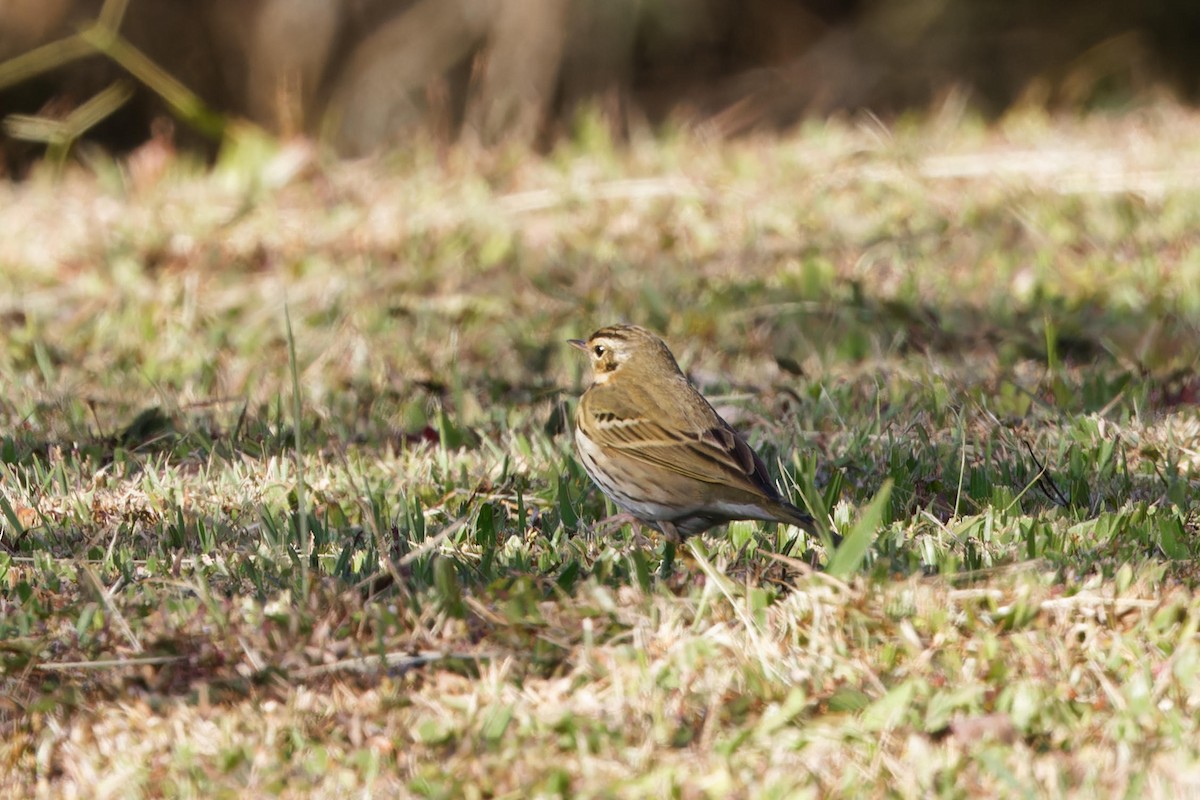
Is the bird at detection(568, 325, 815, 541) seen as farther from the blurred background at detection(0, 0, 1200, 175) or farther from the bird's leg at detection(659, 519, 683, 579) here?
the blurred background at detection(0, 0, 1200, 175)

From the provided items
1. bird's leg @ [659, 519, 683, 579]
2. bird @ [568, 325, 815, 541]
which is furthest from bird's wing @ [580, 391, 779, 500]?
bird's leg @ [659, 519, 683, 579]

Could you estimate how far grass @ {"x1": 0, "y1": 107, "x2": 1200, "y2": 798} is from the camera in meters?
3.50

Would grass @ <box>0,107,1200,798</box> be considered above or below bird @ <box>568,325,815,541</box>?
below

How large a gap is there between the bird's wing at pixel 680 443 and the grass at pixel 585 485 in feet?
0.69

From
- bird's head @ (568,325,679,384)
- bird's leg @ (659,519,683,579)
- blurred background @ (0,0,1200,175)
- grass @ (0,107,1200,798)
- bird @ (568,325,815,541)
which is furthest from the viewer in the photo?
blurred background @ (0,0,1200,175)

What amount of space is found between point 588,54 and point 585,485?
14.3 m

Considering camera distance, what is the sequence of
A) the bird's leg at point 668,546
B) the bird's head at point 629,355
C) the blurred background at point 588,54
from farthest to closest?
the blurred background at point 588,54
the bird's head at point 629,355
the bird's leg at point 668,546

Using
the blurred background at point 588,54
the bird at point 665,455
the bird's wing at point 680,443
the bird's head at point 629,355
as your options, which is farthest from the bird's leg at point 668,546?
the blurred background at point 588,54

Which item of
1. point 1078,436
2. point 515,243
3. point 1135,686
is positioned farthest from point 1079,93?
point 1135,686

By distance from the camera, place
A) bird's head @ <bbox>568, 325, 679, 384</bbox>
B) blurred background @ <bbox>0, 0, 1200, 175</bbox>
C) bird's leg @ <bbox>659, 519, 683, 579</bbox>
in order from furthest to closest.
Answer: blurred background @ <bbox>0, 0, 1200, 175</bbox>
bird's head @ <bbox>568, 325, 679, 384</bbox>
bird's leg @ <bbox>659, 519, 683, 579</bbox>

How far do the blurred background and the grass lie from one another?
6678 millimetres

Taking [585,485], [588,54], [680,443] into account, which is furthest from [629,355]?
[588,54]

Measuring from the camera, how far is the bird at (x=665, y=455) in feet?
14.7

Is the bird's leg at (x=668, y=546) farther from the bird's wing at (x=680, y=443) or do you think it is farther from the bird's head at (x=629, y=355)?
the bird's head at (x=629, y=355)
